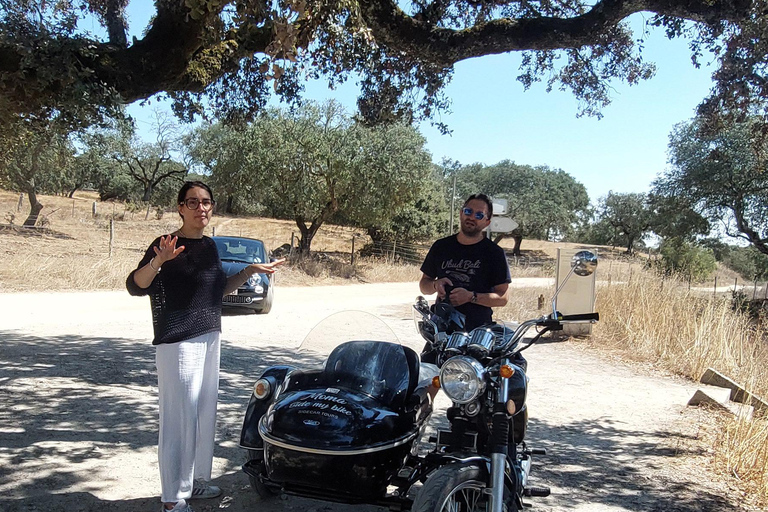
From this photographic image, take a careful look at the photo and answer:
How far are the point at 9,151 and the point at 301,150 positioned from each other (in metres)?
16.2

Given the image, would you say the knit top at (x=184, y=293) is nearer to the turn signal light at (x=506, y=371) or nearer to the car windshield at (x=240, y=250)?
the turn signal light at (x=506, y=371)

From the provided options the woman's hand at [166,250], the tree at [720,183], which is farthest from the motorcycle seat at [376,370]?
the tree at [720,183]

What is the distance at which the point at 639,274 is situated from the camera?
482 inches

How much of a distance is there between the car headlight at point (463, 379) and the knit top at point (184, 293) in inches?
59.0

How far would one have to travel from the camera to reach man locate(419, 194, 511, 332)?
3941mm

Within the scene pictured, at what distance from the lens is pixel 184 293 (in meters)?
3.41

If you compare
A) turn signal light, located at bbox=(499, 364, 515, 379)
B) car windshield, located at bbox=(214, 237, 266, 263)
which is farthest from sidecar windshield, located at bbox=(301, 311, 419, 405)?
car windshield, located at bbox=(214, 237, 266, 263)

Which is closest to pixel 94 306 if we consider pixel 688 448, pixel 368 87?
pixel 368 87

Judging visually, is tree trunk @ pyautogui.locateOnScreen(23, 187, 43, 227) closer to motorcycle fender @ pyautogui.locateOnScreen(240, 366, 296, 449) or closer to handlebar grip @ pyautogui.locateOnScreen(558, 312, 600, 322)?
motorcycle fender @ pyautogui.locateOnScreen(240, 366, 296, 449)

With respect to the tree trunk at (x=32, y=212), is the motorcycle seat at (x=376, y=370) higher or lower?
lower

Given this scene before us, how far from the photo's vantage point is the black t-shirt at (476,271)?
4.01 m

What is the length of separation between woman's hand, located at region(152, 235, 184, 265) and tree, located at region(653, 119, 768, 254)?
21.1 metres

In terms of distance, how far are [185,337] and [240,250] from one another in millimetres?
10646

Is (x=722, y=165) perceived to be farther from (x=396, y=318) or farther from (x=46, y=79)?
(x=46, y=79)
